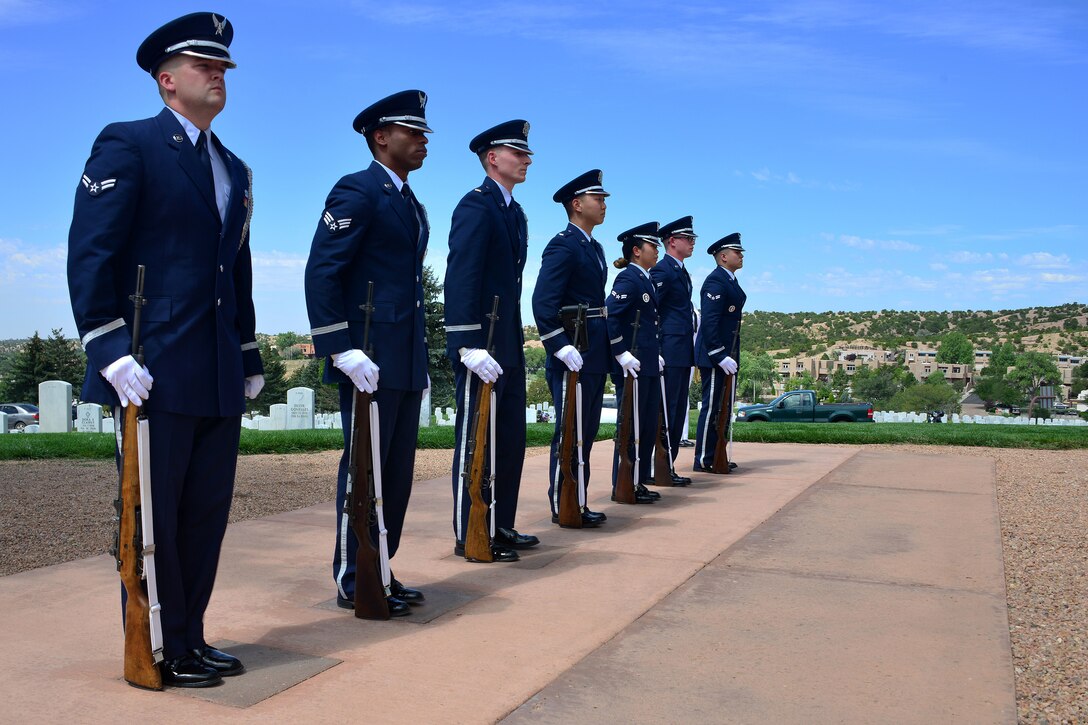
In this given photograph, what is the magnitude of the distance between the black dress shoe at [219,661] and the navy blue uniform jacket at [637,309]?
4971 mm

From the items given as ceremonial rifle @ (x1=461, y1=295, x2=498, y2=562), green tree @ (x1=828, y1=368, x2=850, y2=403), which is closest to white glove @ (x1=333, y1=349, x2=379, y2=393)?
ceremonial rifle @ (x1=461, y1=295, x2=498, y2=562)

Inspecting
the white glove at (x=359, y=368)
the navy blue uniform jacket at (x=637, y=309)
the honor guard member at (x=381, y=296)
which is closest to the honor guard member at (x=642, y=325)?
the navy blue uniform jacket at (x=637, y=309)

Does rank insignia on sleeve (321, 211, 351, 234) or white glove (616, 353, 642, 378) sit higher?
rank insignia on sleeve (321, 211, 351, 234)

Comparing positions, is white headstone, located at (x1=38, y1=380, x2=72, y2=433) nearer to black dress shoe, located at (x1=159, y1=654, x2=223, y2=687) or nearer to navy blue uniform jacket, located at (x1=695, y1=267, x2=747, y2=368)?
navy blue uniform jacket, located at (x1=695, y1=267, x2=747, y2=368)

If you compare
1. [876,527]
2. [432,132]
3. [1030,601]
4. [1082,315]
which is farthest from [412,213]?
[1082,315]

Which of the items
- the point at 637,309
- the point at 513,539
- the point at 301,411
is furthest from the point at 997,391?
the point at 513,539

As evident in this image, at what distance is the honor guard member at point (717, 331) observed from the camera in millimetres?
10156

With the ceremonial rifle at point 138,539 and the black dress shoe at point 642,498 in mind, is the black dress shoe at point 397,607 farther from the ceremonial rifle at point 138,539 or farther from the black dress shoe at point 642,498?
the black dress shoe at point 642,498

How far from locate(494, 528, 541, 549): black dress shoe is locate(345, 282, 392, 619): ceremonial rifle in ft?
5.29

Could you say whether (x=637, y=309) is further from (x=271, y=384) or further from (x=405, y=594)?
(x=271, y=384)

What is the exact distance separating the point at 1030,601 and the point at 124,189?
179 inches

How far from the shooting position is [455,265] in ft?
18.9

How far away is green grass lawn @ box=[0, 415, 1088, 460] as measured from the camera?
11.6 meters

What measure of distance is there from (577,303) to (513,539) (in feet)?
5.90
